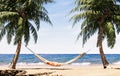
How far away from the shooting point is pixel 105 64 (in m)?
20.2

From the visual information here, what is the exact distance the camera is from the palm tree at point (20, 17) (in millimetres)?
20188

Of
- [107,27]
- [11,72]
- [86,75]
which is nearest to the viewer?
[86,75]

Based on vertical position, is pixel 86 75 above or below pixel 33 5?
below

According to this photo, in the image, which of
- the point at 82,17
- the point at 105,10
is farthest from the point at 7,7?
the point at 105,10

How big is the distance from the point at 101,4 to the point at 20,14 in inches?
200

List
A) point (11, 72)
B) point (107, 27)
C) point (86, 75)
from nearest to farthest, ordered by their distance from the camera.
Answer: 1. point (86, 75)
2. point (11, 72)
3. point (107, 27)

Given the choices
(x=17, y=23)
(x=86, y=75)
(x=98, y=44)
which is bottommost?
(x=86, y=75)

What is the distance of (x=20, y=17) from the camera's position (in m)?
20.6

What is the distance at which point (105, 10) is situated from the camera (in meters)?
20.0

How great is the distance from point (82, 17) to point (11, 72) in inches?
229

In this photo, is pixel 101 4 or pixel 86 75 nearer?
pixel 86 75

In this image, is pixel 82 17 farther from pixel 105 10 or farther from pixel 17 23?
pixel 17 23

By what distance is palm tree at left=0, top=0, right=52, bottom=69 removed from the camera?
2019 centimetres

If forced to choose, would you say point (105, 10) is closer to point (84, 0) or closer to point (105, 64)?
point (84, 0)
